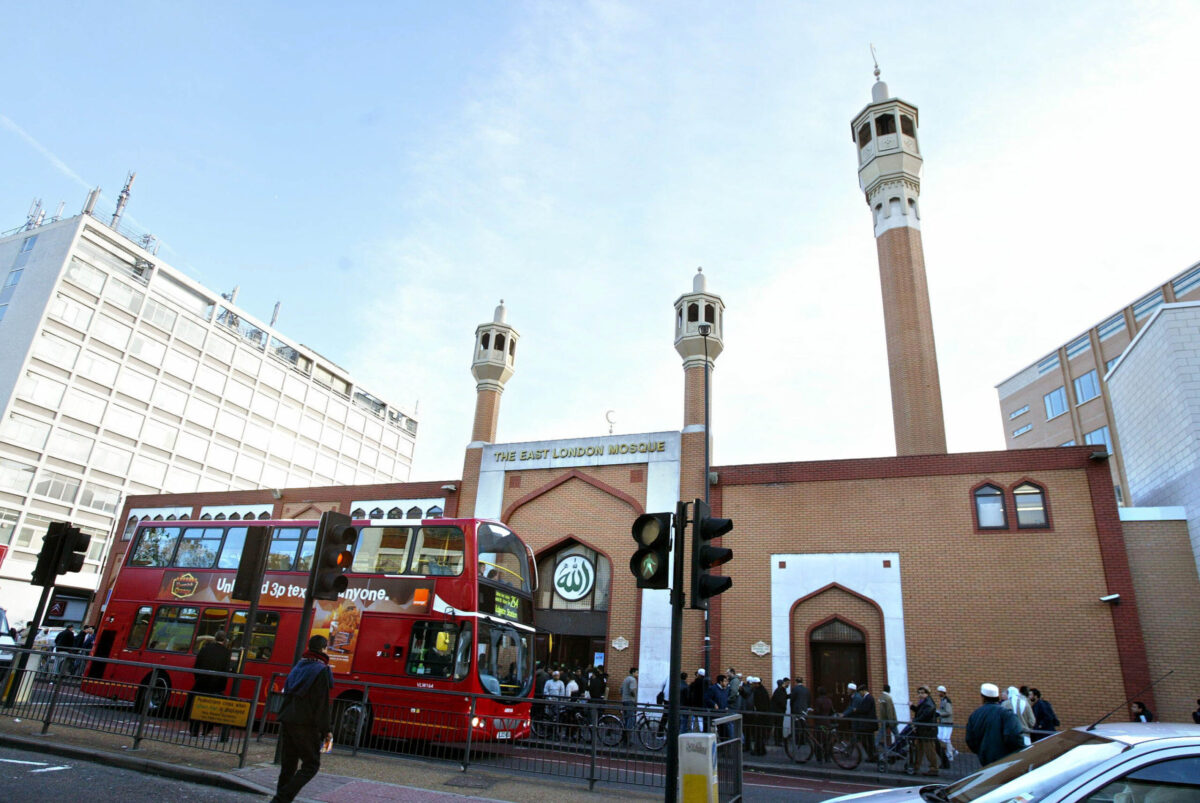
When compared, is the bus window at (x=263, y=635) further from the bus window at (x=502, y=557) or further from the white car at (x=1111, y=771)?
the white car at (x=1111, y=771)

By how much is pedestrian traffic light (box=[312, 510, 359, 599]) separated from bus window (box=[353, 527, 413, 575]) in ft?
15.7

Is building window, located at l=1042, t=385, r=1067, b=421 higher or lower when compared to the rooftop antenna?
lower

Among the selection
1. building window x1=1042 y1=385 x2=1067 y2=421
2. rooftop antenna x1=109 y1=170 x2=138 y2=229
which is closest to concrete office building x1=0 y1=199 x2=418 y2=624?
rooftop antenna x1=109 y1=170 x2=138 y2=229

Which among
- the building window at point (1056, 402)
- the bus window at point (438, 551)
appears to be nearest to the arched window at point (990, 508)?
the bus window at point (438, 551)

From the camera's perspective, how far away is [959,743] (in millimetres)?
15125

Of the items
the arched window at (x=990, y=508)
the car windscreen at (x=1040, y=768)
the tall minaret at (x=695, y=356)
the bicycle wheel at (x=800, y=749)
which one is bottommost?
the bicycle wheel at (x=800, y=749)

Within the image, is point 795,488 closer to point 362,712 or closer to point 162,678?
point 362,712

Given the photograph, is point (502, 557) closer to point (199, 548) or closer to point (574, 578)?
point (199, 548)

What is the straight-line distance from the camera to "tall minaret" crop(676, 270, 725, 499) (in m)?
20.6

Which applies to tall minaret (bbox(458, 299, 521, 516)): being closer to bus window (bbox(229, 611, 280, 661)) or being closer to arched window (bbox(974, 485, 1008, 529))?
bus window (bbox(229, 611, 280, 661))

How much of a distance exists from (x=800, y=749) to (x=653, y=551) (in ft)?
29.1

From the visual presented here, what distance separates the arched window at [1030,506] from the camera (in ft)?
55.4

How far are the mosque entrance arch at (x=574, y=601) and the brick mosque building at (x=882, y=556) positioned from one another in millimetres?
53

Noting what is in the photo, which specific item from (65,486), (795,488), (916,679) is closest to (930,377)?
(795,488)
